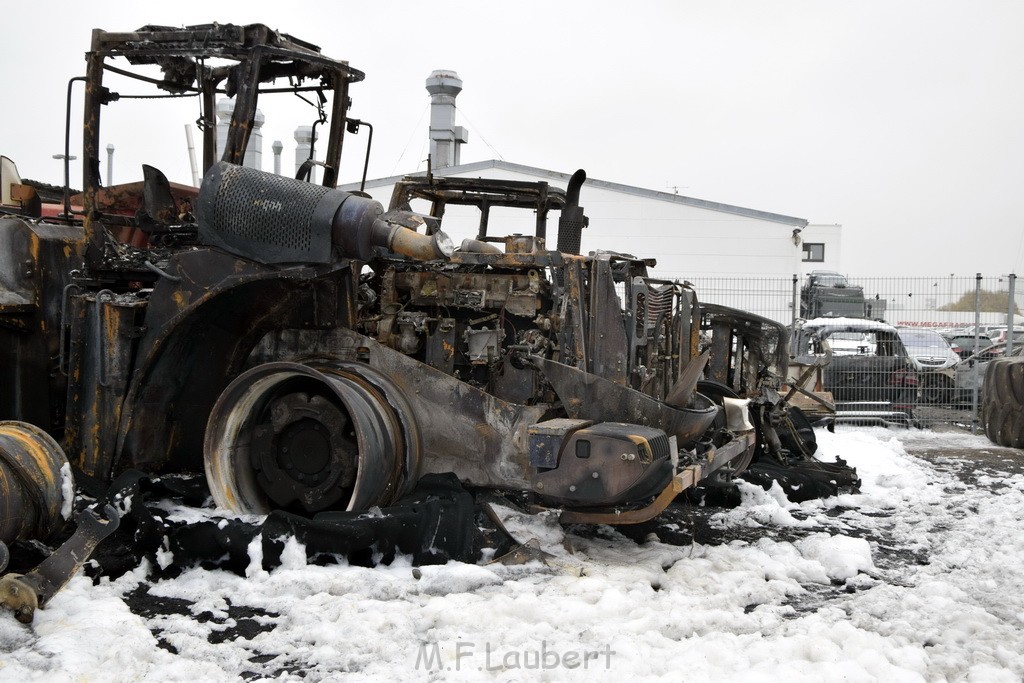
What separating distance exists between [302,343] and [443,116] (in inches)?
488

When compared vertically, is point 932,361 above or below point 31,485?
above

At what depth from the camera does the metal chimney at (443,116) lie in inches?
666

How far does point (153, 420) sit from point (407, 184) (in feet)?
10.1

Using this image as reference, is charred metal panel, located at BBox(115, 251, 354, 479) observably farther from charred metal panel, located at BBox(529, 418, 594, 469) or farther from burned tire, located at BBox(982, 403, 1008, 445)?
burned tire, located at BBox(982, 403, 1008, 445)

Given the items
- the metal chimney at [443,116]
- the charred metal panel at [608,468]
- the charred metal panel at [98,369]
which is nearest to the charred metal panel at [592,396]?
the charred metal panel at [608,468]

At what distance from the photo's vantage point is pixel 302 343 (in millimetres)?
5656

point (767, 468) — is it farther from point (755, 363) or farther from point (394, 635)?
point (394, 635)

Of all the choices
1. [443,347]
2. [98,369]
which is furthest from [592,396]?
[98,369]

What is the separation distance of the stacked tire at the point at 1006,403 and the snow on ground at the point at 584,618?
5083 mm

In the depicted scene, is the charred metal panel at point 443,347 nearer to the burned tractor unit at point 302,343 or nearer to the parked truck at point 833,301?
the burned tractor unit at point 302,343

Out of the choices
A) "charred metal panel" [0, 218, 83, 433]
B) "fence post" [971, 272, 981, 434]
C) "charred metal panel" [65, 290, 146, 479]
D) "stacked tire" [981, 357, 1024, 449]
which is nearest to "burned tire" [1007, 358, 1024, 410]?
"stacked tire" [981, 357, 1024, 449]

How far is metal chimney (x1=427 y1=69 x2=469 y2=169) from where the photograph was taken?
16.9 m

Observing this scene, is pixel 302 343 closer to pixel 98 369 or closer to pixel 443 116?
pixel 98 369

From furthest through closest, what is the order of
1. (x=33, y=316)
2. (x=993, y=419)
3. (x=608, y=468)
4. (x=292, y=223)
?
1. (x=993, y=419)
2. (x=33, y=316)
3. (x=292, y=223)
4. (x=608, y=468)
